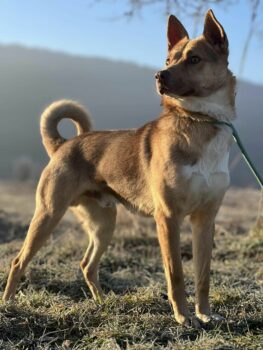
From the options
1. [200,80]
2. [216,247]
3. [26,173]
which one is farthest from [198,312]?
[26,173]

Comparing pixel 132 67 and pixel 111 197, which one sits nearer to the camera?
pixel 111 197

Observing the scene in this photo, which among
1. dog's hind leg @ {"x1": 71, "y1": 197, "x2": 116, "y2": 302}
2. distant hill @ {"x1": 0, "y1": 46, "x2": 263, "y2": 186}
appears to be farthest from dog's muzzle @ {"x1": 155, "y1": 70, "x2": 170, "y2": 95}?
distant hill @ {"x1": 0, "y1": 46, "x2": 263, "y2": 186}

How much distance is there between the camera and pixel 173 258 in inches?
155

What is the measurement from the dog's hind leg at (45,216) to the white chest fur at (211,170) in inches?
51.7

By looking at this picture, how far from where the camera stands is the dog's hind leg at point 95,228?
17.1 feet

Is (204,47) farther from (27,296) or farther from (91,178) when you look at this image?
(27,296)

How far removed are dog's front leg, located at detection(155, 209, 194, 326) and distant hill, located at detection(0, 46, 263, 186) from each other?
629 inches

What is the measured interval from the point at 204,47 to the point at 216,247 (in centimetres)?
419

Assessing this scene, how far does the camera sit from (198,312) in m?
4.08

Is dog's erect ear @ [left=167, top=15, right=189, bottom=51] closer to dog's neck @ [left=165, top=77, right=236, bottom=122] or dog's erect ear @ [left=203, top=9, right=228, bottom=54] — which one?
dog's erect ear @ [left=203, top=9, right=228, bottom=54]

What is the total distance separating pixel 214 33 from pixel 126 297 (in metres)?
2.16

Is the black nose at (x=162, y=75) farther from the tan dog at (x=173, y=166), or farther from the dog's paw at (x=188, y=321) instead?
the dog's paw at (x=188, y=321)

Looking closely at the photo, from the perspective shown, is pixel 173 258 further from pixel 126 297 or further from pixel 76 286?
pixel 76 286

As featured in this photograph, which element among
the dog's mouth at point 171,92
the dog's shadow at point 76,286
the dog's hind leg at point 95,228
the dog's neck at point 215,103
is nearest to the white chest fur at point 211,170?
the dog's neck at point 215,103
